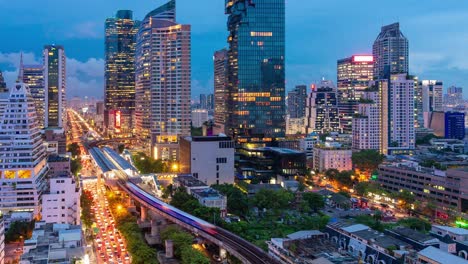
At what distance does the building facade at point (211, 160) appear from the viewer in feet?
173

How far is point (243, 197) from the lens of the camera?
41906 millimetres

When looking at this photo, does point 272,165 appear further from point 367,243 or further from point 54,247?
point 54,247

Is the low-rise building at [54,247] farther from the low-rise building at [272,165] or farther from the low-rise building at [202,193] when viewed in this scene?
the low-rise building at [272,165]

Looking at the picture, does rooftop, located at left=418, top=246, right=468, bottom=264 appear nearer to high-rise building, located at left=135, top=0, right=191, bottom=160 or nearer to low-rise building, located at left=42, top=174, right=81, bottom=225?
low-rise building, located at left=42, top=174, right=81, bottom=225

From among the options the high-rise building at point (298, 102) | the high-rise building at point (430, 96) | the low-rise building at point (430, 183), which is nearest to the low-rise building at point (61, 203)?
the low-rise building at point (430, 183)

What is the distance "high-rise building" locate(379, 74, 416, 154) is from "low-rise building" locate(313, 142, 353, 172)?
13275 millimetres

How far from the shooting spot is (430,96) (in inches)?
5079

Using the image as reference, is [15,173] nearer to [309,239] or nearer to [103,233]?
[103,233]

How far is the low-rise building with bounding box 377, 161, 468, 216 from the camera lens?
40925mm

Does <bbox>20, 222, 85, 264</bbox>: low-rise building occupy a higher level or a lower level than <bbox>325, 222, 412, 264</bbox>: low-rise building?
higher

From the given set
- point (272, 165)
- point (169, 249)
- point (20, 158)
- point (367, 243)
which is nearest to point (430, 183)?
point (272, 165)

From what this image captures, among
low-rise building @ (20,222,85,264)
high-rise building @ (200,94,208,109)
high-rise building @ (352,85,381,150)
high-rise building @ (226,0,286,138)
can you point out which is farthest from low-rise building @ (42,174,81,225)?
high-rise building @ (200,94,208,109)

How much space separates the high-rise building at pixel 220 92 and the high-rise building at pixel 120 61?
1653 inches

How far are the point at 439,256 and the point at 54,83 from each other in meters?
103
